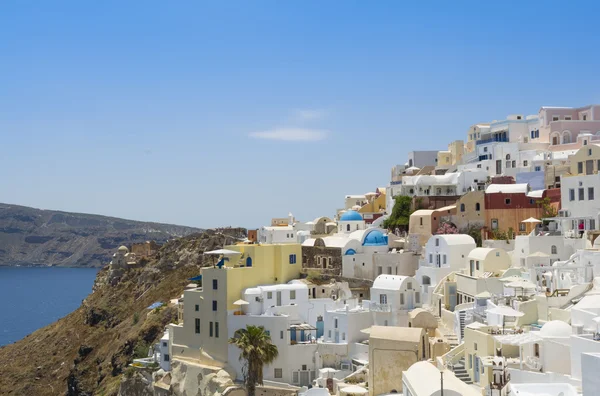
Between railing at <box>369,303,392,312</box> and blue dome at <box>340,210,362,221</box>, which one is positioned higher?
blue dome at <box>340,210,362,221</box>

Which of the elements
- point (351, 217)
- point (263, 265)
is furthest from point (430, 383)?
point (351, 217)

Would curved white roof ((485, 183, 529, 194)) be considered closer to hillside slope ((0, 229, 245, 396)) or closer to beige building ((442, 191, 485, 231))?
beige building ((442, 191, 485, 231))

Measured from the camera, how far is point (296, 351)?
45.4 meters

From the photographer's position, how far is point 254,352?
43.6 metres

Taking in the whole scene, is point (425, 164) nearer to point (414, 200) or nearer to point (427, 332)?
point (414, 200)

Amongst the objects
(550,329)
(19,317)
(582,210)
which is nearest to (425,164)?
(582,210)

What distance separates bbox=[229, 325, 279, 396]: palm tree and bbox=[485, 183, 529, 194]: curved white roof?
1973 cm

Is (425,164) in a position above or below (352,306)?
above

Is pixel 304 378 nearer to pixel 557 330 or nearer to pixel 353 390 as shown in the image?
pixel 353 390

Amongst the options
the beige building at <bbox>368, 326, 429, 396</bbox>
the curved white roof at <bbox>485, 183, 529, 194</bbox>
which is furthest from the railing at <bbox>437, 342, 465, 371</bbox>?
the curved white roof at <bbox>485, 183, 529, 194</bbox>

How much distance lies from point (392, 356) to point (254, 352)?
8845 mm

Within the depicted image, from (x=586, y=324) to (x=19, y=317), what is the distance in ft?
494

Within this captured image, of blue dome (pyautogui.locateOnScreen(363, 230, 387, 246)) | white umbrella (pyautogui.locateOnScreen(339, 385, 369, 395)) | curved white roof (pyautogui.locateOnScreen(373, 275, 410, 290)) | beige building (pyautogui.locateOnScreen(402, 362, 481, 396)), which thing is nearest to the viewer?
beige building (pyautogui.locateOnScreen(402, 362, 481, 396))

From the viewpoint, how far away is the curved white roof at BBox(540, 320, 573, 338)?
31234mm
